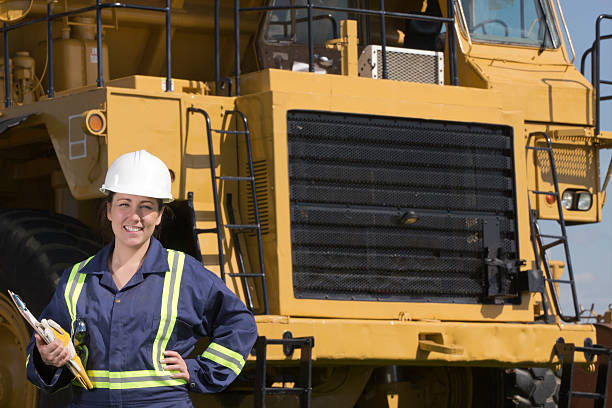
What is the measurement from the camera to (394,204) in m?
6.97

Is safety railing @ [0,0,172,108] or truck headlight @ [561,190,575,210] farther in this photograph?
truck headlight @ [561,190,575,210]

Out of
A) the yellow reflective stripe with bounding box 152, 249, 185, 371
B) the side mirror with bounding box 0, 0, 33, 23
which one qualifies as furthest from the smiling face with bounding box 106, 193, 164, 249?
the side mirror with bounding box 0, 0, 33, 23

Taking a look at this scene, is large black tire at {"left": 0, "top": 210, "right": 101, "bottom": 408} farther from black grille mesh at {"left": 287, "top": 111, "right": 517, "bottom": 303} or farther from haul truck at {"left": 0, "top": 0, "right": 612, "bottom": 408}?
black grille mesh at {"left": 287, "top": 111, "right": 517, "bottom": 303}

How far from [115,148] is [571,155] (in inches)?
136

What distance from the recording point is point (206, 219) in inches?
263

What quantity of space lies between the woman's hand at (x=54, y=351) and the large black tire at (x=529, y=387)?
452 centimetres

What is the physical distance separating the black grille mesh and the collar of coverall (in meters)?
2.42

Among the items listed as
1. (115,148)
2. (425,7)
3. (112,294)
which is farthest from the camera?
(425,7)

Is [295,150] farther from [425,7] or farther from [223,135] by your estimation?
[425,7]

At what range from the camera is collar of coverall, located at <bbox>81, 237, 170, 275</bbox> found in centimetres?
419

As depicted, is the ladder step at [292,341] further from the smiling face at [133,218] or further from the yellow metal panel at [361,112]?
the smiling face at [133,218]

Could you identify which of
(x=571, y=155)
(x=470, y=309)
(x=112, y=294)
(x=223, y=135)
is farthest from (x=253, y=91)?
(x=112, y=294)

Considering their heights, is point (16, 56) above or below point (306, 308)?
above

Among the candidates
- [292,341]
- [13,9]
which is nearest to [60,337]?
[292,341]
